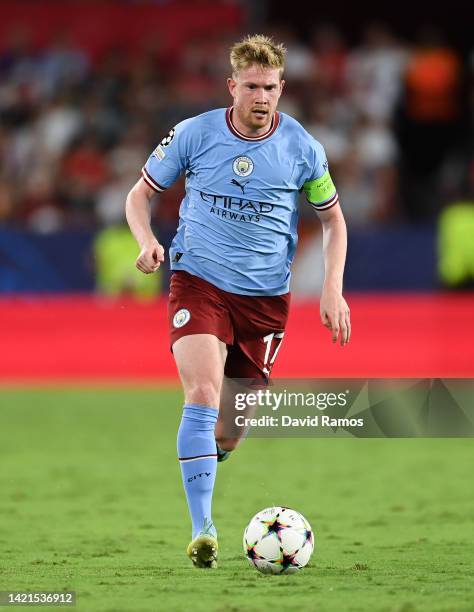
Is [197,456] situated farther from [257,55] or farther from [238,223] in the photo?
[257,55]

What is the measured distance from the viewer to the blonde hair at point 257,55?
6133 mm

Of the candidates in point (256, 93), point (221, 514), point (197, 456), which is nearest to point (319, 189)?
point (256, 93)

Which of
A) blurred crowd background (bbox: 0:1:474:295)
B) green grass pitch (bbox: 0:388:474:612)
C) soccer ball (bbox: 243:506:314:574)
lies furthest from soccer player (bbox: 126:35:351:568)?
blurred crowd background (bbox: 0:1:474:295)

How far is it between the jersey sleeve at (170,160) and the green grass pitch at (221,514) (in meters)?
1.76

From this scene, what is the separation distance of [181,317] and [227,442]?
87 centimetres

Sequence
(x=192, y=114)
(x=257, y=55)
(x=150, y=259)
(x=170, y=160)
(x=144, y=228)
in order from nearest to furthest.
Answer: (x=150, y=259) → (x=257, y=55) → (x=144, y=228) → (x=170, y=160) → (x=192, y=114)

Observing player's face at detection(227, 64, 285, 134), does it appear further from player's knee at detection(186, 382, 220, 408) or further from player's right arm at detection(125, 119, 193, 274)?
player's knee at detection(186, 382, 220, 408)

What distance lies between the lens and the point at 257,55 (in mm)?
6141

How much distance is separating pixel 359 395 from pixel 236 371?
624 mm

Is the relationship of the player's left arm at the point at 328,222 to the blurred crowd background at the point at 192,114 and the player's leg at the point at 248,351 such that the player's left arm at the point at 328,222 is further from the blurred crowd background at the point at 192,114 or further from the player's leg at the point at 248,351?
the blurred crowd background at the point at 192,114

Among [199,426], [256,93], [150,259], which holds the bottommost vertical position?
[199,426]

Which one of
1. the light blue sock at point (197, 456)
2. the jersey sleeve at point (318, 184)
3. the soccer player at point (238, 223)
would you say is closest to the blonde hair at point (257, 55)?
the soccer player at point (238, 223)

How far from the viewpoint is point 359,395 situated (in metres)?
6.39

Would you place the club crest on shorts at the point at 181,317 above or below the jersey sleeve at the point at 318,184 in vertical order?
below
